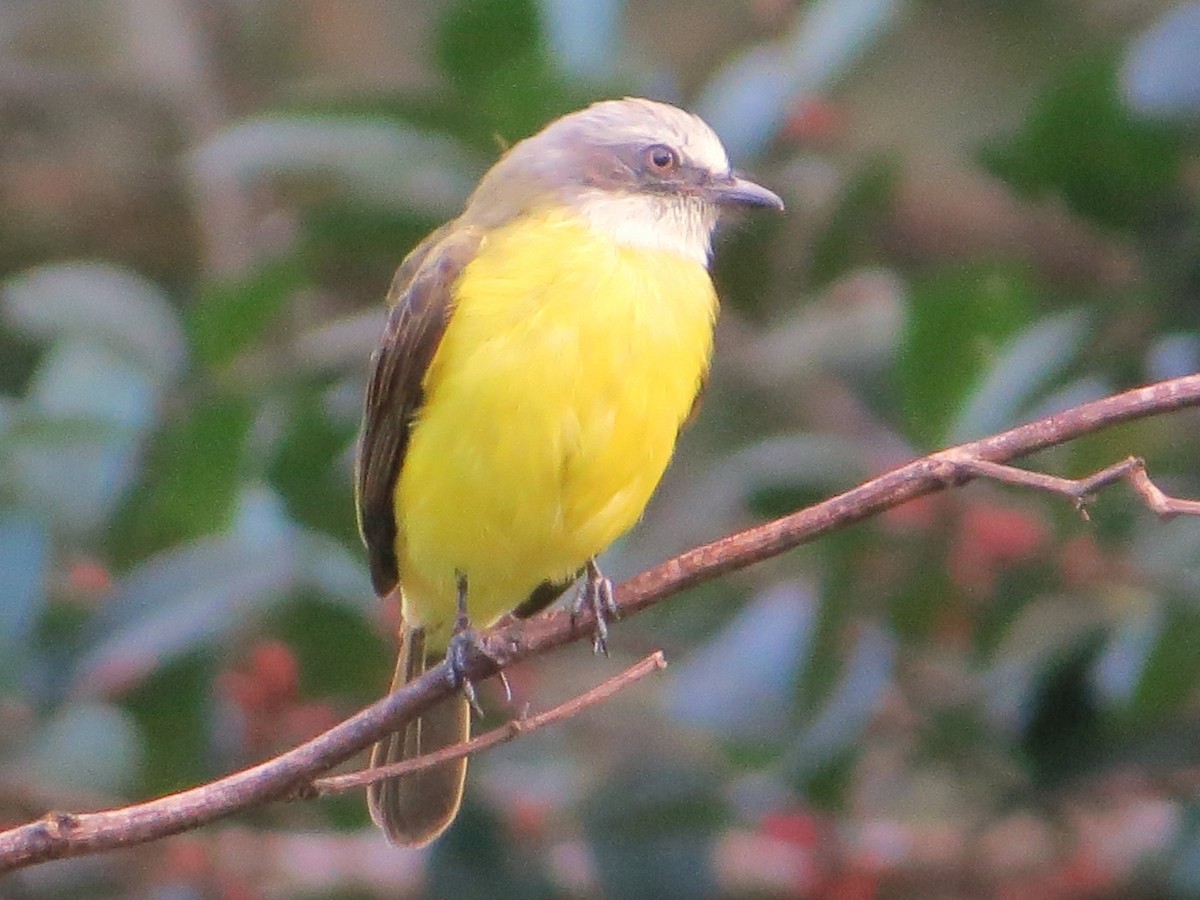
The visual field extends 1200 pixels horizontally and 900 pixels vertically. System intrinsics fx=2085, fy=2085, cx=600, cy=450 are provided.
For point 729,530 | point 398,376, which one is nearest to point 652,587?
point 398,376

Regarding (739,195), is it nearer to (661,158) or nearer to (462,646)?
(661,158)

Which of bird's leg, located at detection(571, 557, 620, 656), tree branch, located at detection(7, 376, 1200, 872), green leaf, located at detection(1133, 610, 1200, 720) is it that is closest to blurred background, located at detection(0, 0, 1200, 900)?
green leaf, located at detection(1133, 610, 1200, 720)

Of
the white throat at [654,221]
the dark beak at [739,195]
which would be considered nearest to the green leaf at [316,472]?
the white throat at [654,221]

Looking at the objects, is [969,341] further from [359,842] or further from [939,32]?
[939,32]

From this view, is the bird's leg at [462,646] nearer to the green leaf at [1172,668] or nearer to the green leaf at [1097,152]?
the green leaf at [1172,668]

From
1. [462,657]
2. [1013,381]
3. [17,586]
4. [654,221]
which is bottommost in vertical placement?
[462,657]

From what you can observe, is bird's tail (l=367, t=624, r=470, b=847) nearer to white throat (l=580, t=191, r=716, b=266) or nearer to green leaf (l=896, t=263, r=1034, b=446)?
white throat (l=580, t=191, r=716, b=266)

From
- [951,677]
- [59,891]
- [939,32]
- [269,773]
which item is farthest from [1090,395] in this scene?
[939,32]
